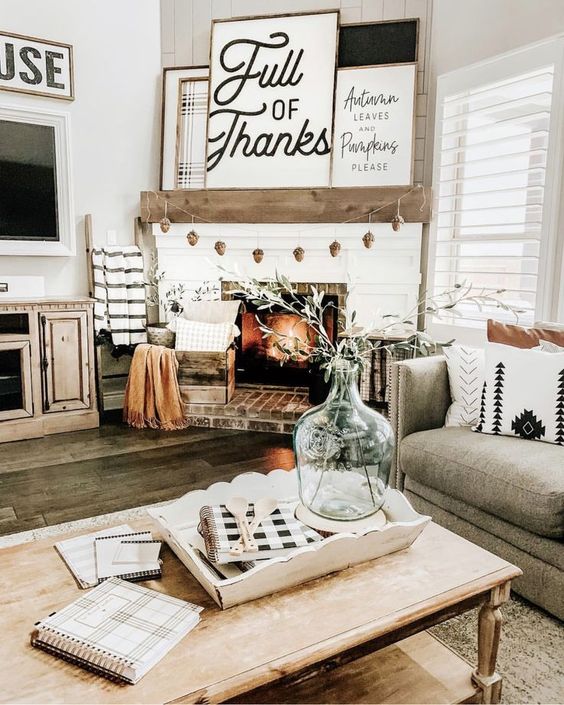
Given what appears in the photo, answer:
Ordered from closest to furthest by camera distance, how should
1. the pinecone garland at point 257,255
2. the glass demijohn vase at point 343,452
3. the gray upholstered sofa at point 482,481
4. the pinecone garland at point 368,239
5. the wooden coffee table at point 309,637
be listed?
the wooden coffee table at point 309,637 < the glass demijohn vase at point 343,452 < the gray upholstered sofa at point 482,481 < the pinecone garland at point 368,239 < the pinecone garland at point 257,255

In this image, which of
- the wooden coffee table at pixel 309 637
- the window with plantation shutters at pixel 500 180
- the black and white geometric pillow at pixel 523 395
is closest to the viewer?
the wooden coffee table at pixel 309 637

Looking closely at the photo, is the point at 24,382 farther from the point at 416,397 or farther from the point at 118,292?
the point at 416,397

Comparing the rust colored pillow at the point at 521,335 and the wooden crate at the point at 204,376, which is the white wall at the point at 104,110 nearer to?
the wooden crate at the point at 204,376

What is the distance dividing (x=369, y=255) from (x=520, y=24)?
60.8 inches

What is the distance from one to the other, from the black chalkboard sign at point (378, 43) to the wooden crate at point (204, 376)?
218cm

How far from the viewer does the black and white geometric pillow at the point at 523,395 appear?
2.09m

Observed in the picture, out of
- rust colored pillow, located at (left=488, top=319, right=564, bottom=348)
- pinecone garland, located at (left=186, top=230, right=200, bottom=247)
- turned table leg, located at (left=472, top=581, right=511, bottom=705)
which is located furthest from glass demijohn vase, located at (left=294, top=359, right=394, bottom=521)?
pinecone garland, located at (left=186, top=230, right=200, bottom=247)

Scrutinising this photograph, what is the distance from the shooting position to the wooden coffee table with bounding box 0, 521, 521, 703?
0.98 meters

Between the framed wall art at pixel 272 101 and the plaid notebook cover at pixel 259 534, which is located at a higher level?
the framed wall art at pixel 272 101

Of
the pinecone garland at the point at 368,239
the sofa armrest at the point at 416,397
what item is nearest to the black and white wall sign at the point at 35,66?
the pinecone garland at the point at 368,239

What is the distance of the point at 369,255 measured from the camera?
3891 millimetres

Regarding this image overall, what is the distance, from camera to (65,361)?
3.70m

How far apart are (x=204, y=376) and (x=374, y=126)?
2.04 metres

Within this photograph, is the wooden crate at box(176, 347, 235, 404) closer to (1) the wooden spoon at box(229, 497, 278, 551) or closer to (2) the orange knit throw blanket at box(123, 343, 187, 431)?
(2) the orange knit throw blanket at box(123, 343, 187, 431)
